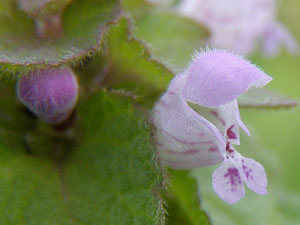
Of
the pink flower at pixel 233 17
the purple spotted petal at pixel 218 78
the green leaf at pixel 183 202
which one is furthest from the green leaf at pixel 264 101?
the pink flower at pixel 233 17

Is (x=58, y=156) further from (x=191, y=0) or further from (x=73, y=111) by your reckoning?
(x=191, y=0)

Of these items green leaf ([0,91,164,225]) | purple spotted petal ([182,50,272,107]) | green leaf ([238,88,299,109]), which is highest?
purple spotted petal ([182,50,272,107])

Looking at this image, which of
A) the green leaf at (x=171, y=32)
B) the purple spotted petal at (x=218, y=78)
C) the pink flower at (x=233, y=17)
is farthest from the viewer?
the pink flower at (x=233, y=17)

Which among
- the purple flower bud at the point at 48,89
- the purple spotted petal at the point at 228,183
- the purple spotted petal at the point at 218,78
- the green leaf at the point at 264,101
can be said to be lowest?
the purple flower bud at the point at 48,89

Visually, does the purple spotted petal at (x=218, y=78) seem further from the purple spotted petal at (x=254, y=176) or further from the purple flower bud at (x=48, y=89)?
the purple flower bud at (x=48, y=89)

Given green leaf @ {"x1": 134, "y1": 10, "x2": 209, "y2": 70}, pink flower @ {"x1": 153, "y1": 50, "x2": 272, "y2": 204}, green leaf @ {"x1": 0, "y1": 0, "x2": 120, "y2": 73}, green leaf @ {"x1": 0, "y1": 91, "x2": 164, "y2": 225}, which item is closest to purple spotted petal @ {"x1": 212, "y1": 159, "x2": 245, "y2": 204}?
pink flower @ {"x1": 153, "y1": 50, "x2": 272, "y2": 204}

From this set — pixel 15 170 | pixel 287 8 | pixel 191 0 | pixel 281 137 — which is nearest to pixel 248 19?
pixel 191 0

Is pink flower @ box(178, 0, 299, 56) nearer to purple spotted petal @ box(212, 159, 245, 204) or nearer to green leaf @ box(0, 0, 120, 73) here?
green leaf @ box(0, 0, 120, 73)
